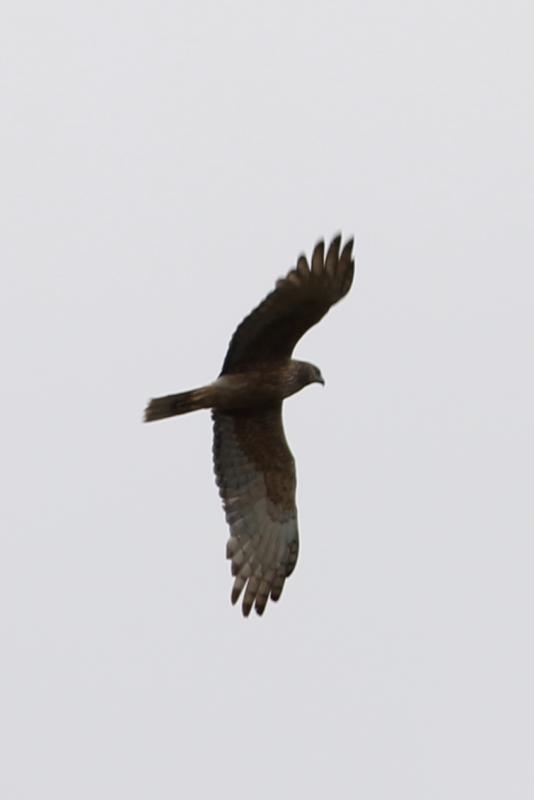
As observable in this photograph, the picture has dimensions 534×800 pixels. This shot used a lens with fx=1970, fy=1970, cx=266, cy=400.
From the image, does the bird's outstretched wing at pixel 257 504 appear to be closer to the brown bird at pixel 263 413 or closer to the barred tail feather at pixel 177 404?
the brown bird at pixel 263 413

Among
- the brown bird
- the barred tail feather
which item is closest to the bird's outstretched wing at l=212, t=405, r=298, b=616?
the brown bird

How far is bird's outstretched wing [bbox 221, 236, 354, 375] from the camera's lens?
16.4m

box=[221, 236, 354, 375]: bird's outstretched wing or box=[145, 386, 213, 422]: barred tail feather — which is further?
box=[145, 386, 213, 422]: barred tail feather

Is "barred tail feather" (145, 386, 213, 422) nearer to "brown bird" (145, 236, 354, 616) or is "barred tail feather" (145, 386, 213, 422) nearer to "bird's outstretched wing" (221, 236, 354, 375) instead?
"brown bird" (145, 236, 354, 616)

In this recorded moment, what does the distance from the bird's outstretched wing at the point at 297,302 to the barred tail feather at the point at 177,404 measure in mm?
532

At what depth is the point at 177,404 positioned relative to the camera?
17.4 meters

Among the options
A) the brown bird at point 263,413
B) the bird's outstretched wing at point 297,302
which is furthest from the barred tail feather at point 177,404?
the bird's outstretched wing at point 297,302

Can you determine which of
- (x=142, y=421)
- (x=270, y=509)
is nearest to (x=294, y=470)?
(x=270, y=509)

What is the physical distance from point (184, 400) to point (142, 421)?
44cm

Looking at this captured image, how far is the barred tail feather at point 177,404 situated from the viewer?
17.3m

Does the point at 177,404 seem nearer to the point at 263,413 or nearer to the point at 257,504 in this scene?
the point at 263,413

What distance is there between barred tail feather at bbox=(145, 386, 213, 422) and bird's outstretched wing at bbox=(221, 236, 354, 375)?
532 mm

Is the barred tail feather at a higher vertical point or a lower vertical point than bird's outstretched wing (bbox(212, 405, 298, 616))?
higher

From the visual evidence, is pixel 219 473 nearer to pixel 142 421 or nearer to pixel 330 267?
pixel 142 421
